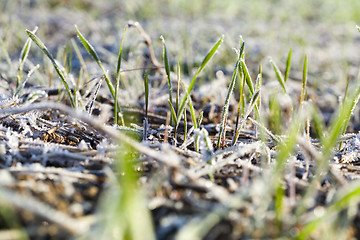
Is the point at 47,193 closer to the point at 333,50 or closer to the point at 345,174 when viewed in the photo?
the point at 345,174

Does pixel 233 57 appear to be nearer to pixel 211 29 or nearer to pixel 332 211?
pixel 211 29

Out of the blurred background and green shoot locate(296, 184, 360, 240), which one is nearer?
green shoot locate(296, 184, 360, 240)

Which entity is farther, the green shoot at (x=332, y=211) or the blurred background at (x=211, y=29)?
the blurred background at (x=211, y=29)

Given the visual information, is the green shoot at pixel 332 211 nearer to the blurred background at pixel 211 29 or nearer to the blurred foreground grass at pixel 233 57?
the blurred foreground grass at pixel 233 57

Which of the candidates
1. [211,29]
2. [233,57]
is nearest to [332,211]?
[233,57]

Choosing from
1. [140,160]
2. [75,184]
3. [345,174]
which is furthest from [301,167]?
[75,184]

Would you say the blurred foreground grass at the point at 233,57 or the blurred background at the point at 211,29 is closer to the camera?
the blurred foreground grass at the point at 233,57

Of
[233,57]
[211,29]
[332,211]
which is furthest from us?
[211,29]

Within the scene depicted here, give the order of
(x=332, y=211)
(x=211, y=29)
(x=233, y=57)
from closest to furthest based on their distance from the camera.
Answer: (x=332, y=211) → (x=233, y=57) → (x=211, y=29)

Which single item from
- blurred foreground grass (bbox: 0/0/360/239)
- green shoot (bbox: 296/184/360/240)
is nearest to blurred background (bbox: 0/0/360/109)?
blurred foreground grass (bbox: 0/0/360/239)

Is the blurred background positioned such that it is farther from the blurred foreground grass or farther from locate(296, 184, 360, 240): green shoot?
locate(296, 184, 360, 240): green shoot

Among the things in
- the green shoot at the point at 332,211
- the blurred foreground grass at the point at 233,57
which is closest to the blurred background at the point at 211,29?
the blurred foreground grass at the point at 233,57
